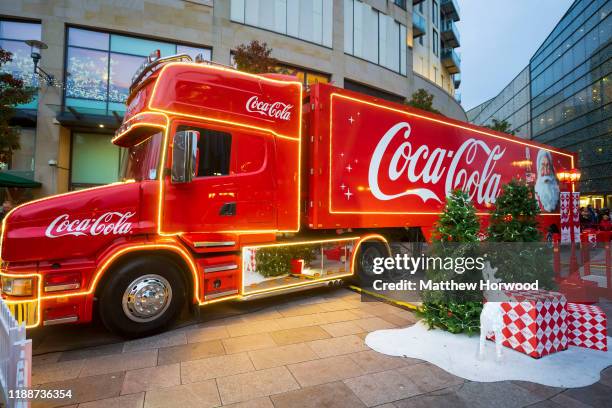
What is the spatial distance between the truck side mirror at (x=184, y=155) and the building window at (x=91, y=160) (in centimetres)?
1331

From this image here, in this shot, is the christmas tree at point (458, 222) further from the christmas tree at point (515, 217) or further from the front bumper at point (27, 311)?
the front bumper at point (27, 311)

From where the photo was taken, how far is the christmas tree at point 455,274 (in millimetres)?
4656

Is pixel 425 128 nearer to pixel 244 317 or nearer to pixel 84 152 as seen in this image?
pixel 244 317

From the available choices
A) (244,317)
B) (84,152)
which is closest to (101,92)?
(84,152)

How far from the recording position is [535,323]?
398cm

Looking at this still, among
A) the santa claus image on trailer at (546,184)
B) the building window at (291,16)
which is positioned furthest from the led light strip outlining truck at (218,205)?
the building window at (291,16)

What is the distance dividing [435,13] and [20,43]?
34.8m

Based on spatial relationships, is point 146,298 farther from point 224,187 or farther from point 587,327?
point 587,327

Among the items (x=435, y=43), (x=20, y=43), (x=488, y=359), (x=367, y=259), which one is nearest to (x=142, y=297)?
(x=488, y=359)

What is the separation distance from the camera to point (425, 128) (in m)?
8.12

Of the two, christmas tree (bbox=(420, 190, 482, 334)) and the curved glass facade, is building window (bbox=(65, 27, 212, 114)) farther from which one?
the curved glass facade

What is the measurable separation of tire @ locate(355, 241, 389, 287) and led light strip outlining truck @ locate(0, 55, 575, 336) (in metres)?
0.03

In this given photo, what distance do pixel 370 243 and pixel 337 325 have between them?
2735 mm

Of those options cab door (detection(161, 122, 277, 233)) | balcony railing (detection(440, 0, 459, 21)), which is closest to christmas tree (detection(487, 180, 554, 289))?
cab door (detection(161, 122, 277, 233))
